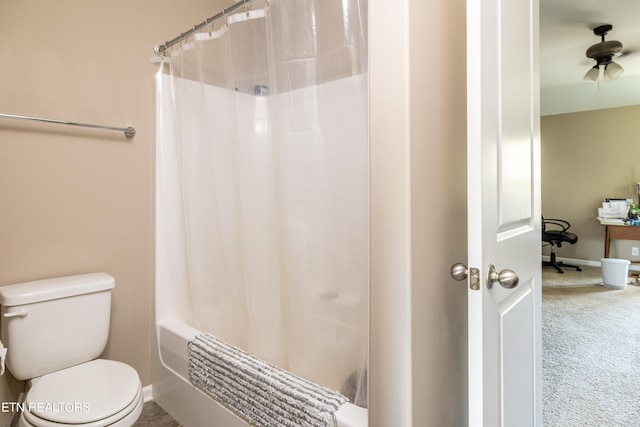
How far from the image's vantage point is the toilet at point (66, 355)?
1247 mm

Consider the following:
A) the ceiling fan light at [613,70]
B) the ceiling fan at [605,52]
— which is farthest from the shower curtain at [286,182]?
the ceiling fan light at [613,70]

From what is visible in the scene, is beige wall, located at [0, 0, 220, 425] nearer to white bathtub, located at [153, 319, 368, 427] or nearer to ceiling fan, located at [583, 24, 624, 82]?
white bathtub, located at [153, 319, 368, 427]

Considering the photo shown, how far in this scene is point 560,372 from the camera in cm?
227

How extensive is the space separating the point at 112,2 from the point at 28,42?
465 millimetres

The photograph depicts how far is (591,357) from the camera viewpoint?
96.9 inches

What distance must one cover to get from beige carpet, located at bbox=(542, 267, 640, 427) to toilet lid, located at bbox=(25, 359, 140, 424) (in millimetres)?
1979

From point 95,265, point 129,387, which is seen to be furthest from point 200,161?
point 129,387

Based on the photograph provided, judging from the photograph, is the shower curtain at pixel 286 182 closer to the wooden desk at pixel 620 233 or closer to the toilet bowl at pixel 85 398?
the toilet bowl at pixel 85 398

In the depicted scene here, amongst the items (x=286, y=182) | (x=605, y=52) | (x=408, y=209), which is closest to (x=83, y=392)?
(x=286, y=182)

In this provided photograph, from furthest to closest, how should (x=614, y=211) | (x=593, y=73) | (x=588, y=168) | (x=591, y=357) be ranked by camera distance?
(x=588, y=168), (x=614, y=211), (x=593, y=73), (x=591, y=357)

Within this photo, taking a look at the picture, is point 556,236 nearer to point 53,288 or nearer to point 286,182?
point 286,182

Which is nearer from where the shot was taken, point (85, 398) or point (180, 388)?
point (85, 398)

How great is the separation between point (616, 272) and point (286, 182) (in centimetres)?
442

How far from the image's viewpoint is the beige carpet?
6.10ft
